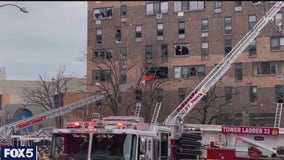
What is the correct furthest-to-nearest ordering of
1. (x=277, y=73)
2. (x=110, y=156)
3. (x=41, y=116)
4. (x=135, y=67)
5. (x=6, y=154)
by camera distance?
(x=135, y=67)
(x=277, y=73)
(x=41, y=116)
(x=110, y=156)
(x=6, y=154)

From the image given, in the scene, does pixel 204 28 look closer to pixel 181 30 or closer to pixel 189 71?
pixel 181 30

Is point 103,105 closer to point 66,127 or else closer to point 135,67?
point 135,67

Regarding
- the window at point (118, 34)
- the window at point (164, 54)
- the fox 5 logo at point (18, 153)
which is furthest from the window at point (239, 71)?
the fox 5 logo at point (18, 153)

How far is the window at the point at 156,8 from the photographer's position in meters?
56.4

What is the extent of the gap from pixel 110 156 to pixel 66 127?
1.73m

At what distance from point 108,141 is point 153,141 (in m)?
1.25

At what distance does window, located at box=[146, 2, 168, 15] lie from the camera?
2219 inches

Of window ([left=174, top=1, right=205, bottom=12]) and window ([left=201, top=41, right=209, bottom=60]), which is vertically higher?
window ([left=174, top=1, right=205, bottom=12])

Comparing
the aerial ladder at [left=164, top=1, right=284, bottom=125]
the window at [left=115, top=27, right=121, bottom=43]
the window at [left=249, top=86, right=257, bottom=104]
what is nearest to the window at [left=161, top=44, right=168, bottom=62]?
the window at [left=115, top=27, right=121, bottom=43]

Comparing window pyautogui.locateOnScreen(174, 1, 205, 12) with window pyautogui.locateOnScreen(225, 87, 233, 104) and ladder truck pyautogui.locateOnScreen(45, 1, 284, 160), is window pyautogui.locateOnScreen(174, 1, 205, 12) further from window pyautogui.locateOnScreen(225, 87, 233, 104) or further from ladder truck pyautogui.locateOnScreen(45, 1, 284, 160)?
ladder truck pyautogui.locateOnScreen(45, 1, 284, 160)

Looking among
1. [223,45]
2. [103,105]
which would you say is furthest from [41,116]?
[223,45]

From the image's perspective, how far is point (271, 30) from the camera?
169 ft

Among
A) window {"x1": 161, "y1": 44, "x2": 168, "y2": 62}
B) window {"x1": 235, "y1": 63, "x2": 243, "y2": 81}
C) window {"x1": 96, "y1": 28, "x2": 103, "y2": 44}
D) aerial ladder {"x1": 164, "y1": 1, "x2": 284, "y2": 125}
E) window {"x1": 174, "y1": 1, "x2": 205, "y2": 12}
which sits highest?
window {"x1": 174, "y1": 1, "x2": 205, "y2": 12}

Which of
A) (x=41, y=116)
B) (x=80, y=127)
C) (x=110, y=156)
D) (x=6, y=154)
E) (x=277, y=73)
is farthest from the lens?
(x=277, y=73)
